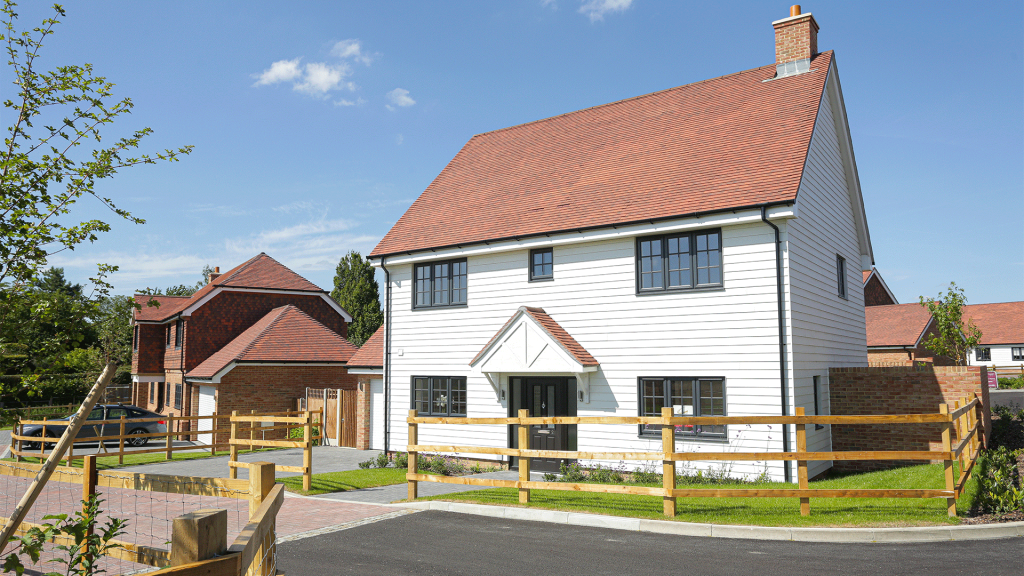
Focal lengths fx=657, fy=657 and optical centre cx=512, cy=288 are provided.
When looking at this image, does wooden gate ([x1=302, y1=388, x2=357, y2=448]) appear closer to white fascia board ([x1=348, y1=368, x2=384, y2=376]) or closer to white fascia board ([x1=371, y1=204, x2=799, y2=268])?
white fascia board ([x1=348, y1=368, x2=384, y2=376])

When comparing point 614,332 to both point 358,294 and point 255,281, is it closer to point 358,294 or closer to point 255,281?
point 255,281

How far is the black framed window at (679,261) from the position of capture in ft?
47.7

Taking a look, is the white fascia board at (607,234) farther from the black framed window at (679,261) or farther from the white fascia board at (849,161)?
the white fascia board at (849,161)

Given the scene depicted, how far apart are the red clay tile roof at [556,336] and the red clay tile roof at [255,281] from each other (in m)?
20.6

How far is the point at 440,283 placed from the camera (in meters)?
19.1

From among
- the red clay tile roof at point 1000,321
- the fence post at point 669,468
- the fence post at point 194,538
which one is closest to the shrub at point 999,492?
the fence post at point 669,468

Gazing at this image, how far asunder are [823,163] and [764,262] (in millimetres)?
4777

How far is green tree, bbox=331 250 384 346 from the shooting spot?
51156mm

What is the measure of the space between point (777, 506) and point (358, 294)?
44.1 meters

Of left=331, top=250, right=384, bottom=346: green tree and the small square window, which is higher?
left=331, top=250, right=384, bottom=346: green tree

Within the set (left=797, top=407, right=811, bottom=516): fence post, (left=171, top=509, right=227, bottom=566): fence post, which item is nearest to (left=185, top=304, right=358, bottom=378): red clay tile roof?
(left=797, top=407, right=811, bottom=516): fence post

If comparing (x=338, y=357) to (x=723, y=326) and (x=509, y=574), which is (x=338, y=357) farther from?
(x=509, y=574)

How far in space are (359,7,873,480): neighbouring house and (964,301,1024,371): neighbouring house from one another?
4542 cm

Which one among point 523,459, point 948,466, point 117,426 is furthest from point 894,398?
point 117,426
